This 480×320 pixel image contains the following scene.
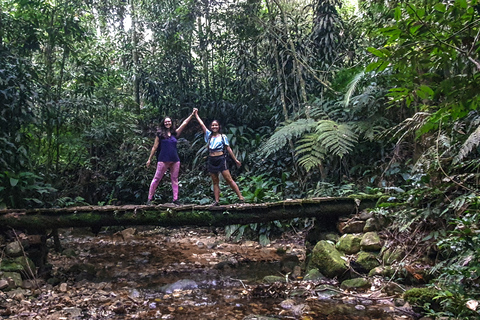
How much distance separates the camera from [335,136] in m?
6.29

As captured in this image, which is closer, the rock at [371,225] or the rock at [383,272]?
the rock at [383,272]

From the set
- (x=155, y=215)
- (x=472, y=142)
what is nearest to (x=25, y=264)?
(x=155, y=215)

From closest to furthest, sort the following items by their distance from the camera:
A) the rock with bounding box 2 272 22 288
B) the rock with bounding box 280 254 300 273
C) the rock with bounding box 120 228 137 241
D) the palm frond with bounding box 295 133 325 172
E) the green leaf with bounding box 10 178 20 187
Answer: the rock with bounding box 2 272 22 288 < the rock with bounding box 280 254 300 273 < the green leaf with bounding box 10 178 20 187 < the palm frond with bounding box 295 133 325 172 < the rock with bounding box 120 228 137 241

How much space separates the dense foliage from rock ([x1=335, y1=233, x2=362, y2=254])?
22.4 inches

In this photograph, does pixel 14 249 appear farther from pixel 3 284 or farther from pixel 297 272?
pixel 297 272

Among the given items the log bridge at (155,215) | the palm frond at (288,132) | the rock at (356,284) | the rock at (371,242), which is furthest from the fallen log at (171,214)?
the palm frond at (288,132)

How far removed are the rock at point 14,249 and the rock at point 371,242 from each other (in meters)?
4.61

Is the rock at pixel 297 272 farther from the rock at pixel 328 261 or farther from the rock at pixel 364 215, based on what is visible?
the rock at pixel 364 215

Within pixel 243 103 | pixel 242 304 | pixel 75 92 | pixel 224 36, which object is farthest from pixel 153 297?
pixel 224 36

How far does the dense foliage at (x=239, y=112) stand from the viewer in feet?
13.7

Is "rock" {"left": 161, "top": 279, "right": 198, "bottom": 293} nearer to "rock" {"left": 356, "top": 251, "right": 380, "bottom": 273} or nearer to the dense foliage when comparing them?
"rock" {"left": 356, "top": 251, "right": 380, "bottom": 273}

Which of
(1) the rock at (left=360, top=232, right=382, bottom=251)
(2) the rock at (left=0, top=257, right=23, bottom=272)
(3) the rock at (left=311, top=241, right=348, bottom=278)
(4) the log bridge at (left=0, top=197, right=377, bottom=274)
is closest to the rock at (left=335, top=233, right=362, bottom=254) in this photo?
(1) the rock at (left=360, top=232, right=382, bottom=251)

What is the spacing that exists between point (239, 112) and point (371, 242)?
6383mm

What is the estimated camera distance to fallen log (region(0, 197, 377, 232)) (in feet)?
15.7
